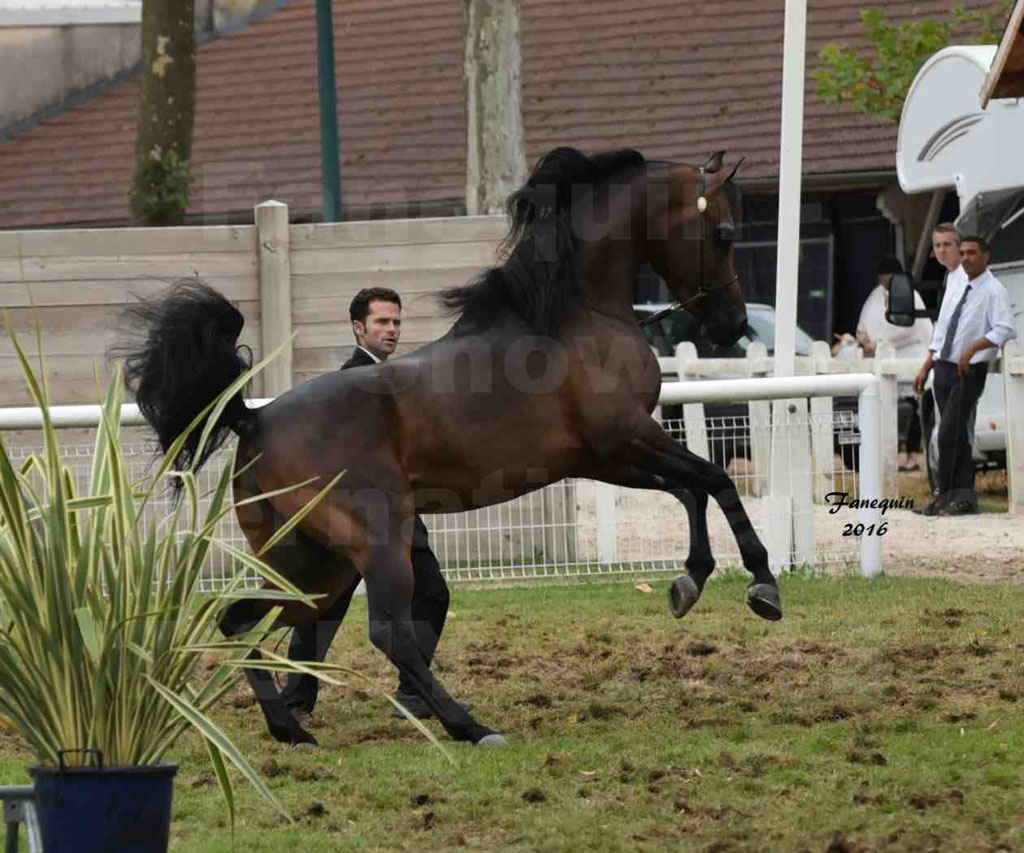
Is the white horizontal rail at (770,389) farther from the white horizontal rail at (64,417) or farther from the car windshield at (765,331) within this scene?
the car windshield at (765,331)

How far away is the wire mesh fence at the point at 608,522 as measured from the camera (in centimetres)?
962

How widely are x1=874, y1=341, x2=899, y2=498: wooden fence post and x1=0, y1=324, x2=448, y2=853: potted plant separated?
829 cm

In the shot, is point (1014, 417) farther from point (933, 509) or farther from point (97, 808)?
point (97, 808)

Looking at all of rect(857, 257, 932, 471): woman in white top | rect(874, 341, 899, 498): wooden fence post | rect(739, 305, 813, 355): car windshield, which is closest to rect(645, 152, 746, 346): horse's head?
rect(874, 341, 899, 498): wooden fence post

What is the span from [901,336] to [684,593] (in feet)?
33.9

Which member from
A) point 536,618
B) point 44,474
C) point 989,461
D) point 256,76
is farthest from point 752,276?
point 44,474

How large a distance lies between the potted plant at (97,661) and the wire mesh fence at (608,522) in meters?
5.11

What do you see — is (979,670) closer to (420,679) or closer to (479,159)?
(420,679)

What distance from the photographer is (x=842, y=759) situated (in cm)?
551

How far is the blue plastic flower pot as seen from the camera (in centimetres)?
413

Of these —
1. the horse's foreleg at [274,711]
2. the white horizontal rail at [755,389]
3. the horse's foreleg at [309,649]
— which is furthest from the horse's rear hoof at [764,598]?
the white horizontal rail at [755,389]

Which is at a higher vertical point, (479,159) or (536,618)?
(479,159)

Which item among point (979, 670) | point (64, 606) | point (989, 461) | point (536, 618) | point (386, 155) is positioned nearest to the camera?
point (64, 606)

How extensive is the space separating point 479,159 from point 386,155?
328 inches
